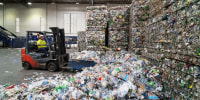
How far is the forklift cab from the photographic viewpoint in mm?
5680

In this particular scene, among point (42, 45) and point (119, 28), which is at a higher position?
point (119, 28)

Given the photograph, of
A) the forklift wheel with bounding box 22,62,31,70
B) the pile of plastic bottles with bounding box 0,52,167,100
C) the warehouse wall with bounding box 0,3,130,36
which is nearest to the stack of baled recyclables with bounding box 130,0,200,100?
the pile of plastic bottles with bounding box 0,52,167,100

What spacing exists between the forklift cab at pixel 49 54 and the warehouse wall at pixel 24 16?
15577mm

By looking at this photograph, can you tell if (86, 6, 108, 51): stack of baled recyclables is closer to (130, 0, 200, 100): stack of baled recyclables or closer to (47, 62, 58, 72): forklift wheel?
(47, 62, 58, 72): forklift wheel

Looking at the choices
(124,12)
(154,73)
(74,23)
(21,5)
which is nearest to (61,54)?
(124,12)

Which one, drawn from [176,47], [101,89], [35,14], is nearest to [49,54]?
[101,89]

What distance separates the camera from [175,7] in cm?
219

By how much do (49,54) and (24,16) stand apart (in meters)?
17.7

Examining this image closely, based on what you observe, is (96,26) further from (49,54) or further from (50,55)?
(49,54)

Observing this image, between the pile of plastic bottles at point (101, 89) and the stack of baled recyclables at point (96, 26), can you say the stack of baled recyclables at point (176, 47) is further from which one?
the stack of baled recyclables at point (96, 26)

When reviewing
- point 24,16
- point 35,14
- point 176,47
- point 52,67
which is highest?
point 35,14

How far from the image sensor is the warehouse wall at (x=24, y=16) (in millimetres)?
20062

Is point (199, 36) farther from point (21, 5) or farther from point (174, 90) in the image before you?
point (21, 5)

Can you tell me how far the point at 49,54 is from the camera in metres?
6.03
